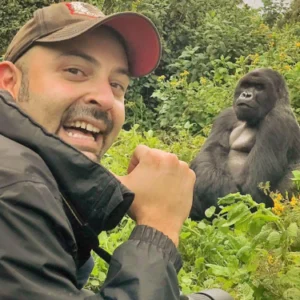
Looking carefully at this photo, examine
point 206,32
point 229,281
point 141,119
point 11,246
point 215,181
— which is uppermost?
point 206,32

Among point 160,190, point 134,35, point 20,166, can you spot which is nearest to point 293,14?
point 134,35

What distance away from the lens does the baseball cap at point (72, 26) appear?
3.85 feet

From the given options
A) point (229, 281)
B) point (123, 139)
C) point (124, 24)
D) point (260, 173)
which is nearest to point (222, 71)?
point (123, 139)

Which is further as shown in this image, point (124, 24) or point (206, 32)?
point (206, 32)

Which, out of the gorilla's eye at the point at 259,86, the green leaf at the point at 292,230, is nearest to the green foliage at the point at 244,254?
the green leaf at the point at 292,230

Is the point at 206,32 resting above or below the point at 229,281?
above

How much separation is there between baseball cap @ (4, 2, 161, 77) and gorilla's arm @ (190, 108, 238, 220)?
2.58 m

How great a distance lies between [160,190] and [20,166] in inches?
12.0

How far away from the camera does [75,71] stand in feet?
3.84

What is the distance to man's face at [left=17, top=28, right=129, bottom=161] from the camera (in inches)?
45.1

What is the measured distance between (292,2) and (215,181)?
5.24 metres

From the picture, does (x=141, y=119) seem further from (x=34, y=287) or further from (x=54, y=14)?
(x=34, y=287)

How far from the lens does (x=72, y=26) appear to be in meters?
1.18

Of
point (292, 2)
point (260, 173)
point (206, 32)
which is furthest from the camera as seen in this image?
point (292, 2)
